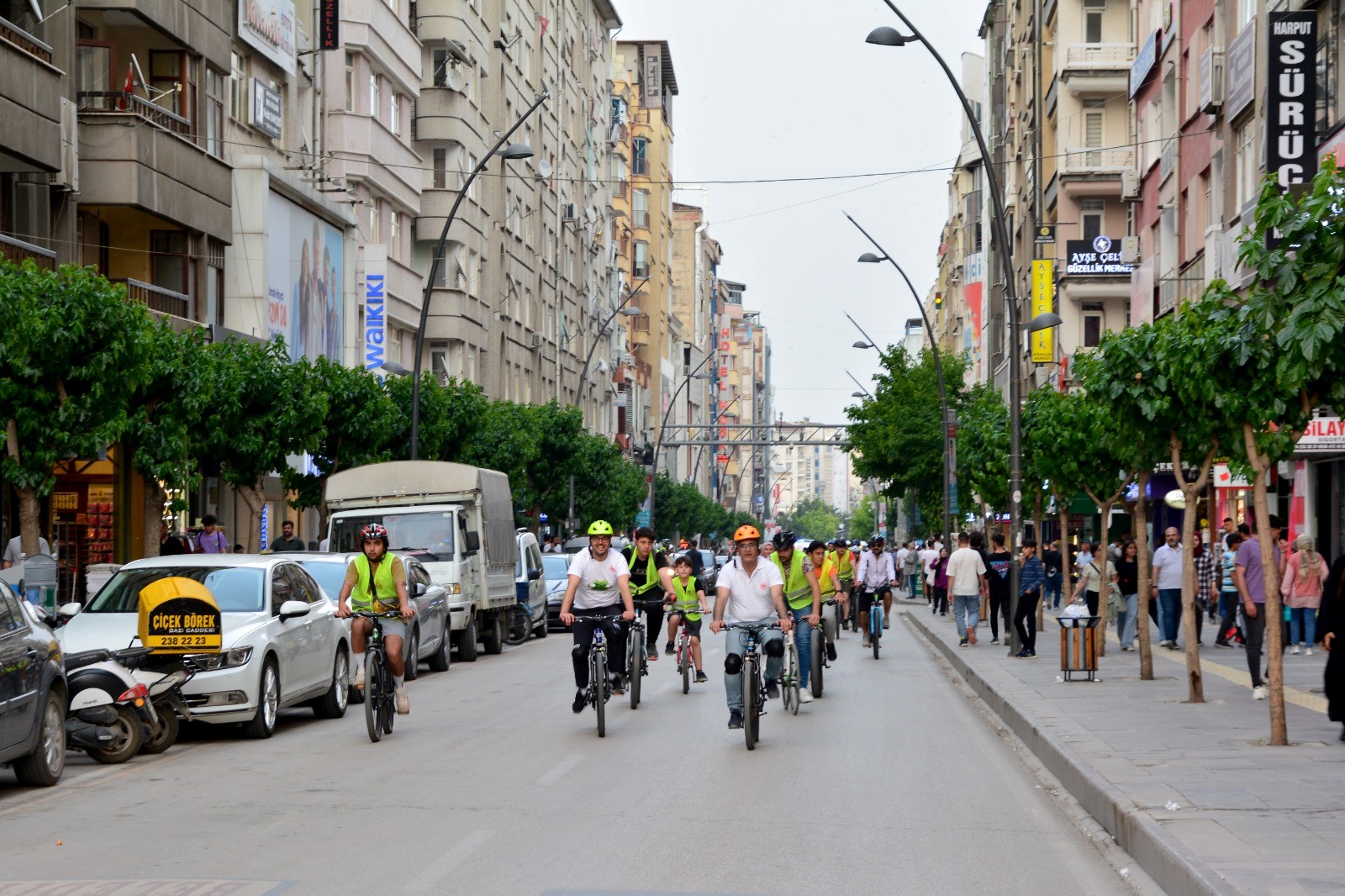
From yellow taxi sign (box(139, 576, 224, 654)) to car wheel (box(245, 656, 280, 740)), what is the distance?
785 mm

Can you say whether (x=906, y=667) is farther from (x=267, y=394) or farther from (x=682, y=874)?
(x=682, y=874)

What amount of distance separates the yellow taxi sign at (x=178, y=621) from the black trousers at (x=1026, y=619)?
44.9 feet

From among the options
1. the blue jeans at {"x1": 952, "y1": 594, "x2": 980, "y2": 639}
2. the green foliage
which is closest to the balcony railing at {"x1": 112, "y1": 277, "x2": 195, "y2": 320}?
the green foliage

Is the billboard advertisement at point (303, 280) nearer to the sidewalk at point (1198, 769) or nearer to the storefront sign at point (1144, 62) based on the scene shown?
the storefront sign at point (1144, 62)

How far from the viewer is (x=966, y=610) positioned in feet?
97.9

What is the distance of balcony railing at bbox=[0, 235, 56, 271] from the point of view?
87.8ft

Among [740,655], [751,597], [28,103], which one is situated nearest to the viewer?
[740,655]

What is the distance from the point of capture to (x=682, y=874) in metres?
8.97

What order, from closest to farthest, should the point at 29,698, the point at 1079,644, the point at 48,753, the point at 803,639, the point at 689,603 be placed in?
the point at 29,698 → the point at 48,753 → the point at 803,639 → the point at 1079,644 → the point at 689,603

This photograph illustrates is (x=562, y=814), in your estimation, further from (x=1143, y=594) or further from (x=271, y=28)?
(x=271, y=28)

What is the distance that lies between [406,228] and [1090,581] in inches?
1235

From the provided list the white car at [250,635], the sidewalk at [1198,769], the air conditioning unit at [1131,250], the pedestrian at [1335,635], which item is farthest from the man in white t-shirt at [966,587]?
the air conditioning unit at [1131,250]

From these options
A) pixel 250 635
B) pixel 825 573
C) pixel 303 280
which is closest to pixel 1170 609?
pixel 825 573

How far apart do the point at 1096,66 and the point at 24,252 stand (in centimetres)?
3965
